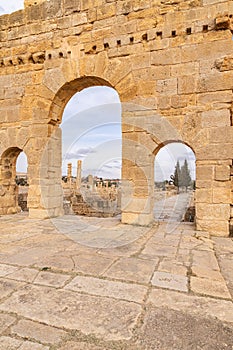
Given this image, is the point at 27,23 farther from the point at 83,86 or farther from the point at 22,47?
the point at 83,86

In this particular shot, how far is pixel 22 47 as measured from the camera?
580 cm

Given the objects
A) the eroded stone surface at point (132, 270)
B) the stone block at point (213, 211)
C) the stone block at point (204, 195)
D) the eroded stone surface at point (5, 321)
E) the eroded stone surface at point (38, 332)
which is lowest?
the eroded stone surface at point (5, 321)

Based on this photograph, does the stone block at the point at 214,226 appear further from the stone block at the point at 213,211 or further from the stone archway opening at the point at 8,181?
the stone archway opening at the point at 8,181

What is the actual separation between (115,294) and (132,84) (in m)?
4.15

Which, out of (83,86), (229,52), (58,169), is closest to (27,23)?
(83,86)

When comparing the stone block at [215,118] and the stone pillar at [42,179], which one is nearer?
the stone block at [215,118]

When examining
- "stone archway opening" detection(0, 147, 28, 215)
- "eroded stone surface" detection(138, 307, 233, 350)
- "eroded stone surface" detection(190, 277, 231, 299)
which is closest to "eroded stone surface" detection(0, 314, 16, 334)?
"eroded stone surface" detection(138, 307, 233, 350)

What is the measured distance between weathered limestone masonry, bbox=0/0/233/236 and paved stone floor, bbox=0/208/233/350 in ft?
4.92

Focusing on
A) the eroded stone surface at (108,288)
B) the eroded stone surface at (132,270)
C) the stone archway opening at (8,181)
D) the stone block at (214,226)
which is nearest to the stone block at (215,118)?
Result: the stone block at (214,226)

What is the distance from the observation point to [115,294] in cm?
183

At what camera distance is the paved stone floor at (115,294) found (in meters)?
1.34

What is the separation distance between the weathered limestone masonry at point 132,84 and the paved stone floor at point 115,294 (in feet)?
4.92

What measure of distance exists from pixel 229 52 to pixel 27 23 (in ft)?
15.5

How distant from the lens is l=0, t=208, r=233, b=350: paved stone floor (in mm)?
1338
